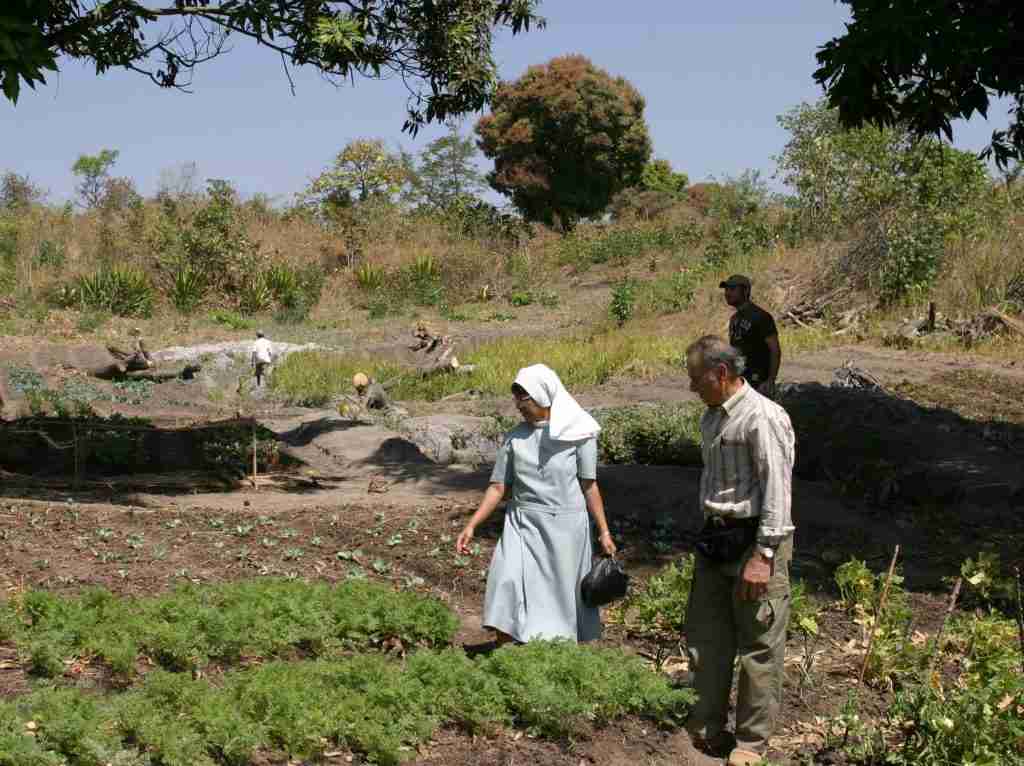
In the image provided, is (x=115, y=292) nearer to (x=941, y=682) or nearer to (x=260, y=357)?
(x=260, y=357)

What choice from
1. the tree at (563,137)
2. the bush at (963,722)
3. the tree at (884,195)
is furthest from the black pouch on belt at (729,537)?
the tree at (563,137)

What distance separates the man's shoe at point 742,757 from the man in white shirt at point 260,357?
510 inches

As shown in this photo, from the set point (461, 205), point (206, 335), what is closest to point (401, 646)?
point (206, 335)

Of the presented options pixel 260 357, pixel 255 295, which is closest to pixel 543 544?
pixel 260 357

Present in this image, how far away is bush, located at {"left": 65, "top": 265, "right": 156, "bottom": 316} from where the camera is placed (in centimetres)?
2373

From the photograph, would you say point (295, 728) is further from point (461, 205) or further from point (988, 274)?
point (461, 205)

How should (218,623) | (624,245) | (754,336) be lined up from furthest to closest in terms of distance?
(624,245) → (754,336) → (218,623)

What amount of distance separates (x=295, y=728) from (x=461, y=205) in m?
Answer: 31.4

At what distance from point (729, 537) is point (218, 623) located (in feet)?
6.77

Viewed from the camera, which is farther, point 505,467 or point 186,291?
point 186,291

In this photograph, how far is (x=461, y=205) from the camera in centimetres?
3466

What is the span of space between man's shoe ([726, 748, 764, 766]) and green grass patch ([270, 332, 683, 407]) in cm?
1154

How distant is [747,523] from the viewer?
13.6 feet

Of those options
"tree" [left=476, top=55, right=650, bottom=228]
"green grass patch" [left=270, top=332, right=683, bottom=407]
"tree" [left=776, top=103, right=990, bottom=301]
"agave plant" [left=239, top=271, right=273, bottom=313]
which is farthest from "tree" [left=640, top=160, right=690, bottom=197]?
"green grass patch" [left=270, top=332, right=683, bottom=407]
